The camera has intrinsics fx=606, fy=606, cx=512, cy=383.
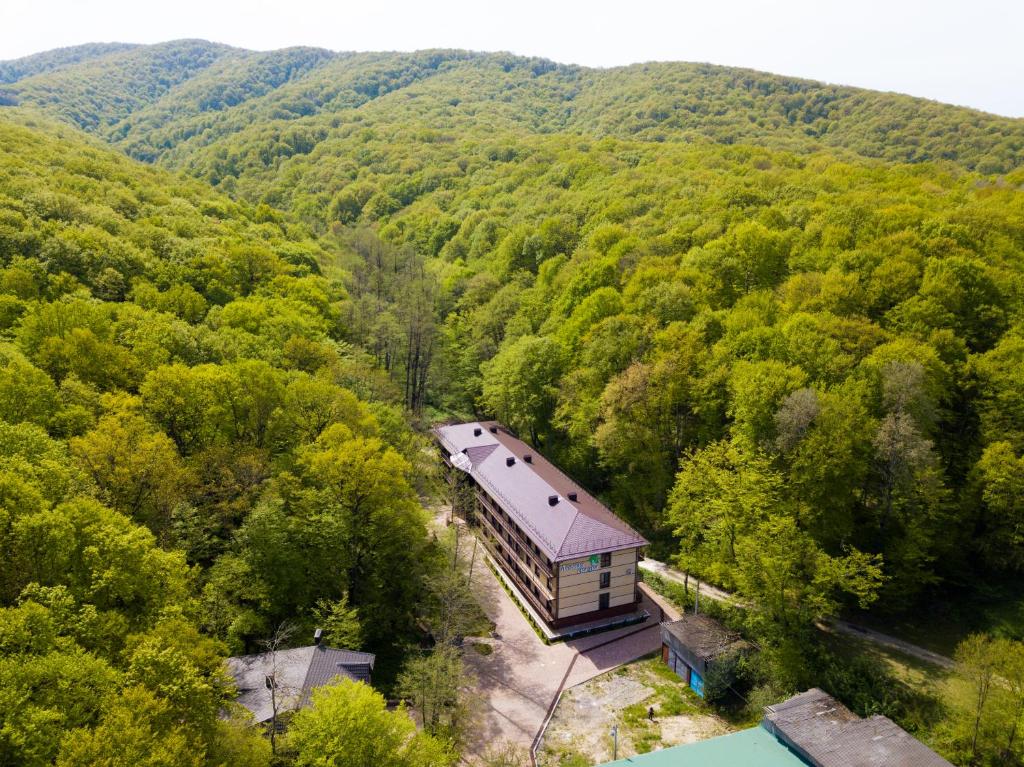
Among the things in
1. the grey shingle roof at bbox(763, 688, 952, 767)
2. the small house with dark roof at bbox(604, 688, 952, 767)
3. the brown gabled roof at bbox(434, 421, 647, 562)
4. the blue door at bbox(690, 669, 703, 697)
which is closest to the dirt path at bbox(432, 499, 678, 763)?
→ the blue door at bbox(690, 669, 703, 697)

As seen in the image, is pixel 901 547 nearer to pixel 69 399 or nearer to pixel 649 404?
pixel 649 404

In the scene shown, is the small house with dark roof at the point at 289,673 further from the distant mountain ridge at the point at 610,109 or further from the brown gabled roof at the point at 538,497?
the distant mountain ridge at the point at 610,109

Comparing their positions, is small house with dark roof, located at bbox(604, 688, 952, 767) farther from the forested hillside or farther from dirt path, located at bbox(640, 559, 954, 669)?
the forested hillside

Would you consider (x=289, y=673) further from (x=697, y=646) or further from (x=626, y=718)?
(x=697, y=646)

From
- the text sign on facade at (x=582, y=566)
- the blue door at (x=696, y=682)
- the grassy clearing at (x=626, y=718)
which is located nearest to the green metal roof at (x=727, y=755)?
the grassy clearing at (x=626, y=718)

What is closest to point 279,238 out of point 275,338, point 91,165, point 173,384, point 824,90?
point 91,165

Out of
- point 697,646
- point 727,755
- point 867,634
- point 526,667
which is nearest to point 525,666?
point 526,667

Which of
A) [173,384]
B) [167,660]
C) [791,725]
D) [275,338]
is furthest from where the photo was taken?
[275,338]

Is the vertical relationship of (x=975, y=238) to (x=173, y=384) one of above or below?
above
